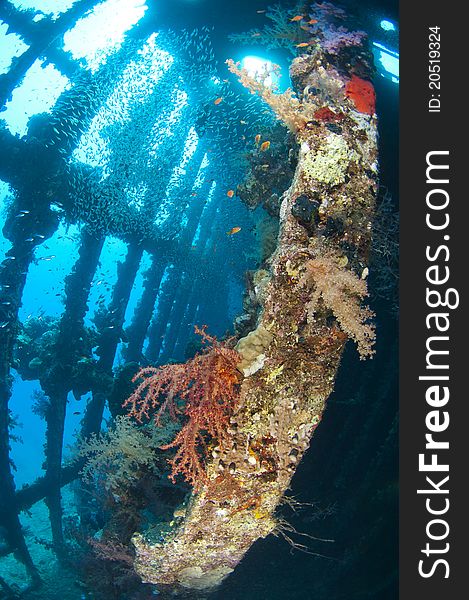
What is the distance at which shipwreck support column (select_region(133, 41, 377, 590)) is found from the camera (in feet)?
9.30

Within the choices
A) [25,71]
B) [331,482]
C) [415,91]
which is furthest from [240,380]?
[25,71]

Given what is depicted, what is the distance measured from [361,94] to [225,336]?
3.12m

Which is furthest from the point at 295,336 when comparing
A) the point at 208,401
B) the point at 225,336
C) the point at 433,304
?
the point at 225,336

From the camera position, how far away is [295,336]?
2.87m

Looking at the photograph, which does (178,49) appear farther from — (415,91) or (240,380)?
(240,380)

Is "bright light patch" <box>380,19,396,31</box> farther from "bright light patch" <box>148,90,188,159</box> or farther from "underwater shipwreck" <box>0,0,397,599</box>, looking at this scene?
"bright light patch" <box>148,90,188,159</box>

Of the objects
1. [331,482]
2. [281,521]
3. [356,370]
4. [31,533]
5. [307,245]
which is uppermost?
[307,245]

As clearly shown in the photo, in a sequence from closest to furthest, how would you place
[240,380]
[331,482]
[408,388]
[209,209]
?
[408,388], [240,380], [331,482], [209,209]

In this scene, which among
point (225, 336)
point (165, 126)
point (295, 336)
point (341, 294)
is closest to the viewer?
point (341, 294)

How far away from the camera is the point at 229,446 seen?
9.46 ft

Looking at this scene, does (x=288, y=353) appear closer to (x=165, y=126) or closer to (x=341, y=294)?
(x=341, y=294)

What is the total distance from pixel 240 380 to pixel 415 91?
2532mm

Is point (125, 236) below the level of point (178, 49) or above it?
below

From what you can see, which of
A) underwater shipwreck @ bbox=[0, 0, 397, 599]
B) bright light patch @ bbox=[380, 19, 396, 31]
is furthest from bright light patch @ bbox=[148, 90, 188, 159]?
bright light patch @ bbox=[380, 19, 396, 31]
